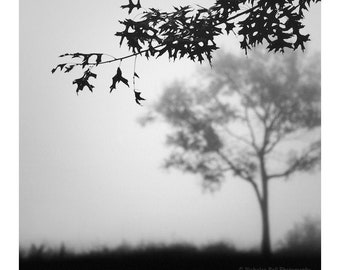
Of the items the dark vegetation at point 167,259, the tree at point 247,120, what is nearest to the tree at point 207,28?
the tree at point 247,120

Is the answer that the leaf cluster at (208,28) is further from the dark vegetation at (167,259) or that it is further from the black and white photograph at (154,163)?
the dark vegetation at (167,259)

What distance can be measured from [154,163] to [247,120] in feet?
3.53

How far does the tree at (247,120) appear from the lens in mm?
4332

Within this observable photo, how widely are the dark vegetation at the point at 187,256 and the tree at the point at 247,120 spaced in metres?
0.22

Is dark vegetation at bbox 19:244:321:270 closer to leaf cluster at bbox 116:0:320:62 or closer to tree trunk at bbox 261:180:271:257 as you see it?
tree trunk at bbox 261:180:271:257

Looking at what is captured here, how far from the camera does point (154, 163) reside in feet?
14.1

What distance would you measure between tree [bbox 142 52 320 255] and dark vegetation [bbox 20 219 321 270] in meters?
0.22

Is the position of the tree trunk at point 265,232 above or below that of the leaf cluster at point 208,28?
below

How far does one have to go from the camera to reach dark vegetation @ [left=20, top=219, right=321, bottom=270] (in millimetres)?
4215
